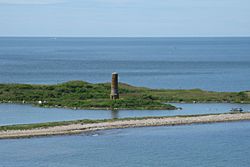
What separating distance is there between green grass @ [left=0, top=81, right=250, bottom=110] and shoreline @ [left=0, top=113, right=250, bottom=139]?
760cm

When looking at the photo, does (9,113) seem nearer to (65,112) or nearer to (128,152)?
(65,112)

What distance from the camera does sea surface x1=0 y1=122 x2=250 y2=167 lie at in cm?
3953

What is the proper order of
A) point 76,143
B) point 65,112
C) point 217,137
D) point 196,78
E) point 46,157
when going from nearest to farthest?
point 46,157, point 76,143, point 217,137, point 65,112, point 196,78

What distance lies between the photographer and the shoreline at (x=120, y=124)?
47062mm

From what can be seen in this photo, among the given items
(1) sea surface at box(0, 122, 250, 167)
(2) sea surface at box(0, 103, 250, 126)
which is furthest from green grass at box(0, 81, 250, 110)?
(1) sea surface at box(0, 122, 250, 167)

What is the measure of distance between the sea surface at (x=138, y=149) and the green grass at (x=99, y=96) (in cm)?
1234

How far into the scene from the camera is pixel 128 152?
42719 millimetres

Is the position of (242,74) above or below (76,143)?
above

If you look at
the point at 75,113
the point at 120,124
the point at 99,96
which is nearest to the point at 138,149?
the point at 120,124

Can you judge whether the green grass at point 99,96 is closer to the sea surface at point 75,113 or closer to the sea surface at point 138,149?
the sea surface at point 75,113

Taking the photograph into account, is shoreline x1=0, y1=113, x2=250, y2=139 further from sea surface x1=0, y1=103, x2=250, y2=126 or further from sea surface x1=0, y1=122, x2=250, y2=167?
sea surface x1=0, y1=103, x2=250, y2=126

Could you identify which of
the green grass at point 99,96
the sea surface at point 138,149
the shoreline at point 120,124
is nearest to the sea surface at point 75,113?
the green grass at point 99,96

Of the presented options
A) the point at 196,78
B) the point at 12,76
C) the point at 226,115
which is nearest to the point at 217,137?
the point at 226,115

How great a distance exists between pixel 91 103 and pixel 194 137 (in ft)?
58.4
